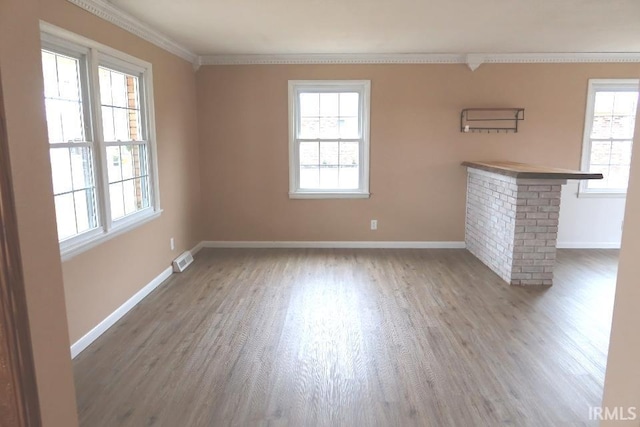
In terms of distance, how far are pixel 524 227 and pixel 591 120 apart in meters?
2.35

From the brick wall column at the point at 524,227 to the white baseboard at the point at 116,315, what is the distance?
3.42m

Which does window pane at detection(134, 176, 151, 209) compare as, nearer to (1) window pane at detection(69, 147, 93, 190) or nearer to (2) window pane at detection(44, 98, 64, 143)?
(1) window pane at detection(69, 147, 93, 190)

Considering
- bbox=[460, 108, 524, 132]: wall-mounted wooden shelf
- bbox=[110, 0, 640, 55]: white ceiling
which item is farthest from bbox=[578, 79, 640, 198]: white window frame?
bbox=[460, 108, 524, 132]: wall-mounted wooden shelf

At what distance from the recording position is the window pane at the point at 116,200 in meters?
3.43

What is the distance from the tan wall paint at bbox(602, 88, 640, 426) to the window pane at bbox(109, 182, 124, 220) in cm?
329

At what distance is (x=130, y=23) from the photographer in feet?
11.5

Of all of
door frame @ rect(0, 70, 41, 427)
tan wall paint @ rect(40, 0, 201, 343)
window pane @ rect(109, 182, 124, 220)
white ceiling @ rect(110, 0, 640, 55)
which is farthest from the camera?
window pane @ rect(109, 182, 124, 220)

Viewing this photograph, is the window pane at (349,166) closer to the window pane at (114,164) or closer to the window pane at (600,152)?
the window pane at (114,164)

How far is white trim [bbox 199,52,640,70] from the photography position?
16.9 ft

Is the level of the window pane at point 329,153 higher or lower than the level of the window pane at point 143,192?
higher

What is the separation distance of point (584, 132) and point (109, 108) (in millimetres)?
A: 5322

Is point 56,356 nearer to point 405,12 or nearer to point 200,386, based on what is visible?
point 200,386

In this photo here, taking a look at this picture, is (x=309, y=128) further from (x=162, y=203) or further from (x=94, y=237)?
(x=94, y=237)
